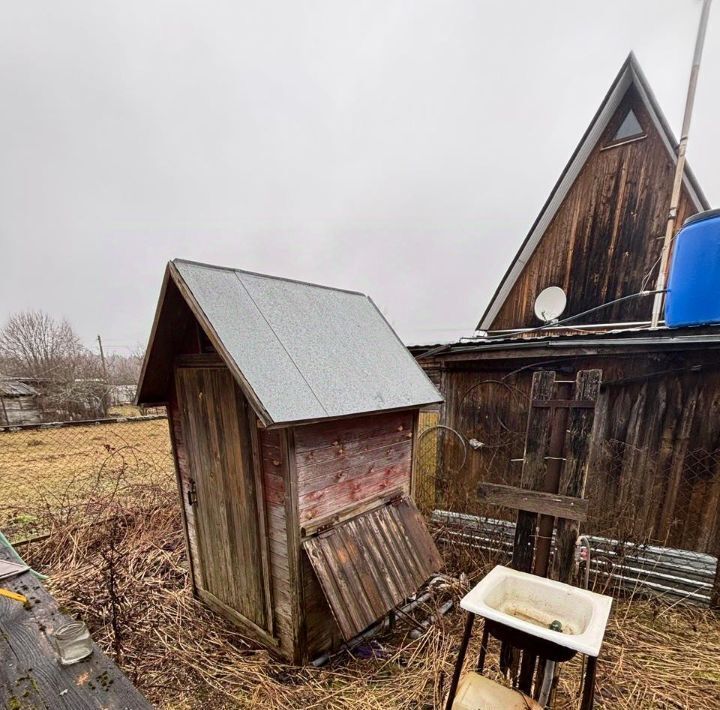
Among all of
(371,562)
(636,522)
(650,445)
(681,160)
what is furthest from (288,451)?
(681,160)

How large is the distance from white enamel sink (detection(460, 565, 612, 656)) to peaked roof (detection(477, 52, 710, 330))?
7.36 m

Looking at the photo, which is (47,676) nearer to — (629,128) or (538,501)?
(538,501)

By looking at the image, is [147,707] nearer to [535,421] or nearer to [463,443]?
[535,421]

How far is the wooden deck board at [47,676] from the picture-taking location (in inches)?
51.7

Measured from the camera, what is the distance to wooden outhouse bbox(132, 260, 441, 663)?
2.70 metres

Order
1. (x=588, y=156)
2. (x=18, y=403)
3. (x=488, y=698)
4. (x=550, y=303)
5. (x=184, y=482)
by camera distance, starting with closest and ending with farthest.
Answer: (x=488, y=698) < (x=184, y=482) < (x=588, y=156) < (x=550, y=303) < (x=18, y=403)

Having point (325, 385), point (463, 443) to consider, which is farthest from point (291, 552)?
point (463, 443)

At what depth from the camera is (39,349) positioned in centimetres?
1966

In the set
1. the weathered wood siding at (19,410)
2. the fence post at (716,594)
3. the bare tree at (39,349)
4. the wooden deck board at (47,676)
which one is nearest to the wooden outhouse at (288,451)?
the wooden deck board at (47,676)

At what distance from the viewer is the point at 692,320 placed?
12.8 feet

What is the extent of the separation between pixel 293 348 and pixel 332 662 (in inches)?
122

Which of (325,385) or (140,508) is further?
(140,508)

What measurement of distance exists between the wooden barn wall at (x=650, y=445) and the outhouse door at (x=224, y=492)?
3.55m

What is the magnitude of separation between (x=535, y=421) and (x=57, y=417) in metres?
22.1
